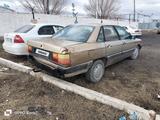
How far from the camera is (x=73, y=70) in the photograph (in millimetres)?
4262

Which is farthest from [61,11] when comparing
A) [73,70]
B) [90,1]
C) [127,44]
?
[73,70]

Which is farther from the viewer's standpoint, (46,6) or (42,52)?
(46,6)

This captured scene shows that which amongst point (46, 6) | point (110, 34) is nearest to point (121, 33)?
point (110, 34)

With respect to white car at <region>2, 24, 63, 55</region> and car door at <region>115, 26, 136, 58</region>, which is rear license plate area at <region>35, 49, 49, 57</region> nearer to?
white car at <region>2, 24, 63, 55</region>

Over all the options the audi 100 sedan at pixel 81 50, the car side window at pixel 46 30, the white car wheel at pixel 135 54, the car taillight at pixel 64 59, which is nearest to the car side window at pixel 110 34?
the audi 100 sedan at pixel 81 50

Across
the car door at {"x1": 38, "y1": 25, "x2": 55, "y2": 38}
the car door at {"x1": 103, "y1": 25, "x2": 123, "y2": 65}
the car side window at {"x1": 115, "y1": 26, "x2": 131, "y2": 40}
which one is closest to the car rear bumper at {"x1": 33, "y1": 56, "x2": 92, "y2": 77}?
the car door at {"x1": 103, "y1": 25, "x2": 123, "y2": 65}

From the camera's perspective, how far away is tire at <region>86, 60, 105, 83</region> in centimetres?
479

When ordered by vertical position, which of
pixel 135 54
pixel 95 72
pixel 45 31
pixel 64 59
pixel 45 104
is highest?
pixel 45 31

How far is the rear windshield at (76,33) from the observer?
16.0 feet

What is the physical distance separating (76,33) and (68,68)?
1.38m

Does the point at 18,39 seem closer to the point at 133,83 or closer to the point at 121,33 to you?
the point at 121,33

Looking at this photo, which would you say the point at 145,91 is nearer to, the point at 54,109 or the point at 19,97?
the point at 54,109

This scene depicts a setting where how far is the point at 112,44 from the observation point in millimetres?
5508

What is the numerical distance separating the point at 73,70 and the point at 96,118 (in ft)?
4.28
